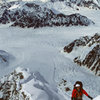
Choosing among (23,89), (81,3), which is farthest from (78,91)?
(81,3)

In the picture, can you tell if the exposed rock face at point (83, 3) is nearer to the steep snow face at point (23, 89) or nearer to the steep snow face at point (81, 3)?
the steep snow face at point (81, 3)

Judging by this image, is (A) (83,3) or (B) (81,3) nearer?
(A) (83,3)

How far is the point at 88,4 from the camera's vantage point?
167 m

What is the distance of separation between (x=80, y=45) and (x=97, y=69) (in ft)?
38.5

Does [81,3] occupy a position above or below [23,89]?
above

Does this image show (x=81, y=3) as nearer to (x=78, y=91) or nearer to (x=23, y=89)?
(x=23, y=89)

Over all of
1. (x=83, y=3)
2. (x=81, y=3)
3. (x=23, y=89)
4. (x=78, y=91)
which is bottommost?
(x=23, y=89)

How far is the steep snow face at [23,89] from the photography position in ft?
43.2

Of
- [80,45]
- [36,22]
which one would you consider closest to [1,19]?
[36,22]

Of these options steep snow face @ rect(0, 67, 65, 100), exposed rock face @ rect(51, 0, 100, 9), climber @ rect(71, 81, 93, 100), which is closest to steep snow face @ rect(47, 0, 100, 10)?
exposed rock face @ rect(51, 0, 100, 9)

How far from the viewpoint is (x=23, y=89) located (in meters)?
14.1

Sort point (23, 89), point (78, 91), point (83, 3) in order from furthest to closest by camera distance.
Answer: point (83, 3) → point (23, 89) → point (78, 91)

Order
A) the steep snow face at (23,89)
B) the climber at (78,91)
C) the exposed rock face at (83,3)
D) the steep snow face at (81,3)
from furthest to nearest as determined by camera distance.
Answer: the exposed rock face at (83,3) < the steep snow face at (81,3) < the steep snow face at (23,89) < the climber at (78,91)

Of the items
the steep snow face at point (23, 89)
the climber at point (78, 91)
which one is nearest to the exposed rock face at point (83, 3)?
the steep snow face at point (23, 89)
